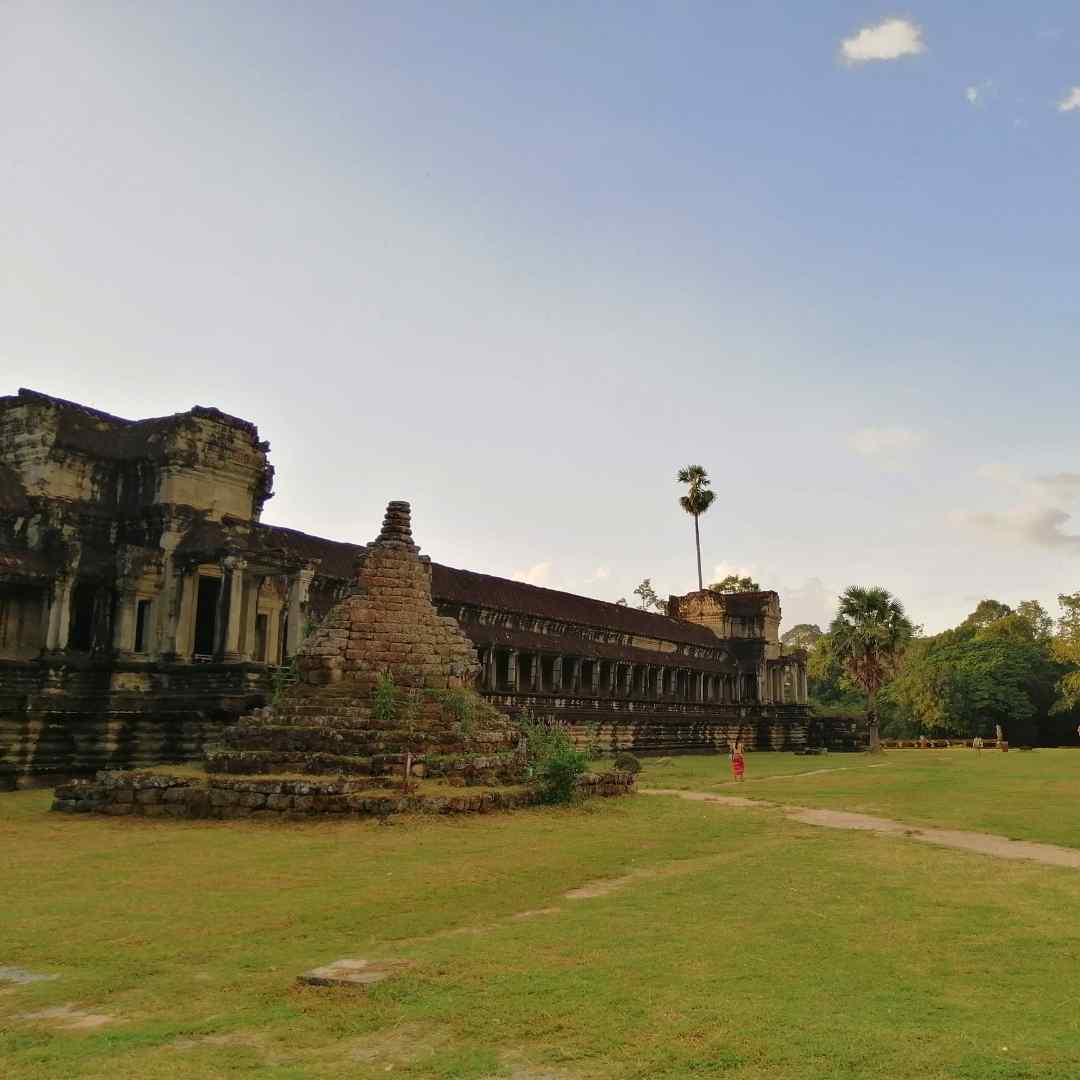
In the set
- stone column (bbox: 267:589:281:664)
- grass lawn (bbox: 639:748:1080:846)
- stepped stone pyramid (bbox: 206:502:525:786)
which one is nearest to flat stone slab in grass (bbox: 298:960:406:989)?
stepped stone pyramid (bbox: 206:502:525:786)

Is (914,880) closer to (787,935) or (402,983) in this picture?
(787,935)

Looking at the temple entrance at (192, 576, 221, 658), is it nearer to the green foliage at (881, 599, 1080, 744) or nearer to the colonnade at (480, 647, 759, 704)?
the colonnade at (480, 647, 759, 704)

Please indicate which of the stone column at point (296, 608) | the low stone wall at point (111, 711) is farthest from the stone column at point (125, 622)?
the stone column at point (296, 608)

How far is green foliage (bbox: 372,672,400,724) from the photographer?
1748cm

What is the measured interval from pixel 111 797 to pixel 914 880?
11.6m

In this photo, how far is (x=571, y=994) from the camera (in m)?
5.88

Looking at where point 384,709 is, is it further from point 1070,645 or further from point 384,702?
point 1070,645

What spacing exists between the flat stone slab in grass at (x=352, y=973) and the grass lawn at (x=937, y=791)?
10.8m

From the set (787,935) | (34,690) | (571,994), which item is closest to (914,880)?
(787,935)

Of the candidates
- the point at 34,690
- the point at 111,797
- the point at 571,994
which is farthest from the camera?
the point at 34,690

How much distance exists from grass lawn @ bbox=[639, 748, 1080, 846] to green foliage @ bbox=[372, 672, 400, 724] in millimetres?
8193

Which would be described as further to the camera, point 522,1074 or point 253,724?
point 253,724

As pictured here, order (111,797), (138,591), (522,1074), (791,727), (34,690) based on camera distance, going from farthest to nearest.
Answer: (791,727)
(138,591)
(34,690)
(111,797)
(522,1074)

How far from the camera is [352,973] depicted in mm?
6191
